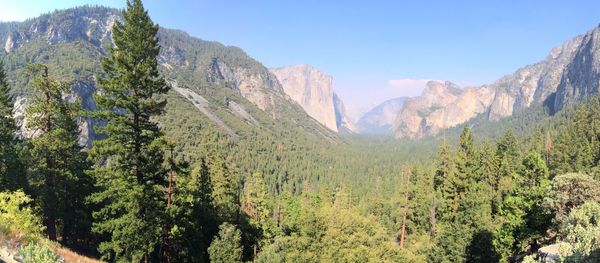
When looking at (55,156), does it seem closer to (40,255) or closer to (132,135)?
(132,135)

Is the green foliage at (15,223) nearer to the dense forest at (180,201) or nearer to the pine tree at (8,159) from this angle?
the dense forest at (180,201)

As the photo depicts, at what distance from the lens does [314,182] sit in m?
140

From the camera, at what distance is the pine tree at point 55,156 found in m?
27.2

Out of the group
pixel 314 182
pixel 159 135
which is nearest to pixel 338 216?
pixel 159 135

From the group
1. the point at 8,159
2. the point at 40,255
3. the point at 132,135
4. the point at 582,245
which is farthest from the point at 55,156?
the point at 582,245

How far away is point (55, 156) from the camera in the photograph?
99.9 ft

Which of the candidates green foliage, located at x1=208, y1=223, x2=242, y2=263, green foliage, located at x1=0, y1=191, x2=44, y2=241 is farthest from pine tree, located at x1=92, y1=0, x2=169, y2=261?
green foliage, located at x1=208, y1=223, x2=242, y2=263

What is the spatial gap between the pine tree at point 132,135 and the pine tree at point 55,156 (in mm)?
8829

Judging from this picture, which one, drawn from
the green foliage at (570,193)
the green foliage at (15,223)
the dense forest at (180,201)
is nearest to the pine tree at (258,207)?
the dense forest at (180,201)

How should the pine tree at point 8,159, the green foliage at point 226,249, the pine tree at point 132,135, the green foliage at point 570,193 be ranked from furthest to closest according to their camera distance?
the green foliage at point 226,249
the pine tree at point 8,159
the green foliage at point 570,193
the pine tree at point 132,135

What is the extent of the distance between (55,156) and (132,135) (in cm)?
1371

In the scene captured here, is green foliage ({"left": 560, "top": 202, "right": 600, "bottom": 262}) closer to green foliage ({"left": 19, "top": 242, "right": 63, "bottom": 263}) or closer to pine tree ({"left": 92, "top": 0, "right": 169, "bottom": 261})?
green foliage ({"left": 19, "top": 242, "right": 63, "bottom": 263})

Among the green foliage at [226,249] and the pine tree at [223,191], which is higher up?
the pine tree at [223,191]

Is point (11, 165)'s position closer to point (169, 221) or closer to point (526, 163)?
point (169, 221)
